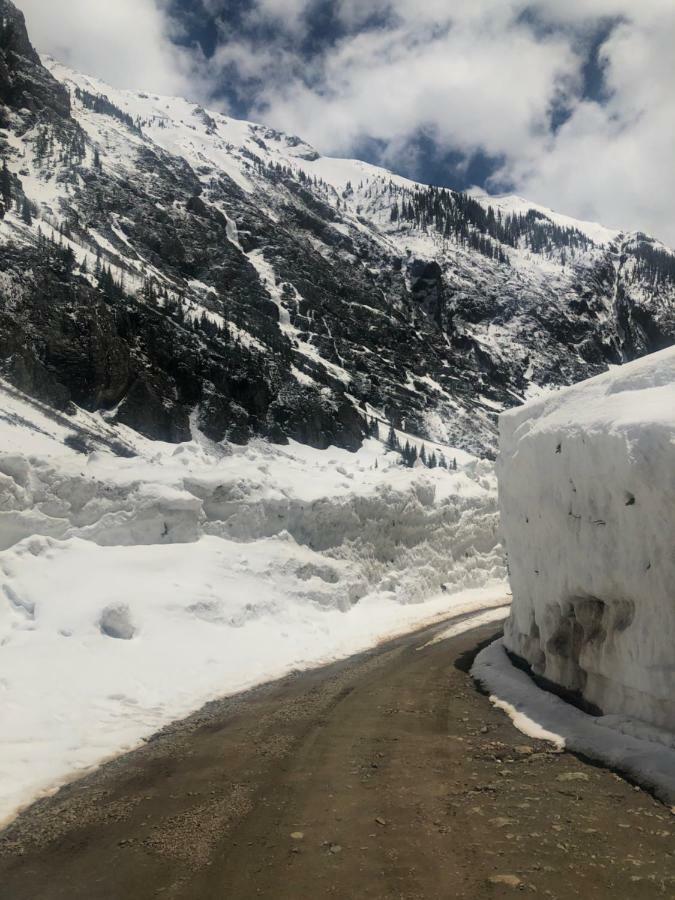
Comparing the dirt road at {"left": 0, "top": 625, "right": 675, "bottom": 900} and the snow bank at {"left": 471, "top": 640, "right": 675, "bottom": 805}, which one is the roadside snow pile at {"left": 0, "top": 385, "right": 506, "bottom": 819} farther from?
the snow bank at {"left": 471, "top": 640, "right": 675, "bottom": 805}

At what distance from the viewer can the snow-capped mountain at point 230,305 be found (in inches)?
2911

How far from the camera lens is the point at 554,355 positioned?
172 m

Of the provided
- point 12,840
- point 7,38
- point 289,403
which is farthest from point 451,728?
point 7,38

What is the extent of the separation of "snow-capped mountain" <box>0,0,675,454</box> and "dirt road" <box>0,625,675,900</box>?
2446 inches

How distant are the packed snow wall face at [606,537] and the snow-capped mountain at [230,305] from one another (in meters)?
61.5

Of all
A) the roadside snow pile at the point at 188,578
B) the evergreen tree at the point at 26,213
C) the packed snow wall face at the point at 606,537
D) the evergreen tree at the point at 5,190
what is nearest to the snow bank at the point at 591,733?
the packed snow wall face at the point at 606,537

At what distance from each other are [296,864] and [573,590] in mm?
7212

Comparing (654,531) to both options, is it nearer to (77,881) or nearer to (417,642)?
(77,881)

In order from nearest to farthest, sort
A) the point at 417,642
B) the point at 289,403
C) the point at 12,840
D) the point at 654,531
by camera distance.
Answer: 1. the point at 12,840
2. the point at 654,531
3. the point at 417,642
4. the point at 289,403

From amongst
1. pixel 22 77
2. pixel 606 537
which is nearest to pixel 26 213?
pixel 22 77

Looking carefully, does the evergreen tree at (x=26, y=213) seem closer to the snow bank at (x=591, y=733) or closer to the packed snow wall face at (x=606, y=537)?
the packed snow wall face at (x=606, y=537)

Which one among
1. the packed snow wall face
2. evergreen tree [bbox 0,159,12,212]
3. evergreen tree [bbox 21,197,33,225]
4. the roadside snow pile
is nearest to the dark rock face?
evergreen tree [bbox 0,159,12,212]

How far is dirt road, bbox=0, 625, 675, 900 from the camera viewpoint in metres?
5.69

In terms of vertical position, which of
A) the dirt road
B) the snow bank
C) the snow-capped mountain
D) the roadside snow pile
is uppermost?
the snow-capped mountain
